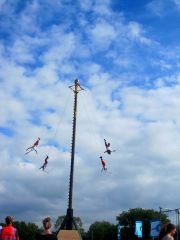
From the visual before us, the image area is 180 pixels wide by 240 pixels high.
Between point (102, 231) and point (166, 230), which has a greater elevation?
point (102, 231)

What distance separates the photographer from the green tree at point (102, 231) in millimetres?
121062

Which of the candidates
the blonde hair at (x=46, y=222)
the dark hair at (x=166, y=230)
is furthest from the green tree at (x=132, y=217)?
the dark hair at (x=166, y=230)

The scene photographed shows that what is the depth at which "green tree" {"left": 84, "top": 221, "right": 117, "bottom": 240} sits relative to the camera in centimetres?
12106

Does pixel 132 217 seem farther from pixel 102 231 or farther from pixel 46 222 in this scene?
pixel 46 222

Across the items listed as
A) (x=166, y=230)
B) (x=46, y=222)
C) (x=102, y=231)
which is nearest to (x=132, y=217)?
(x=102, y=231)

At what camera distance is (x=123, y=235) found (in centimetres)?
10925

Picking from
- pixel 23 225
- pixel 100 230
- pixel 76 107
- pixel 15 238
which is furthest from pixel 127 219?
pixel 15 238

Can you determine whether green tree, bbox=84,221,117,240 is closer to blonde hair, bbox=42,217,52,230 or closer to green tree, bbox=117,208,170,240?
green tree, bbox=117,208,170,240

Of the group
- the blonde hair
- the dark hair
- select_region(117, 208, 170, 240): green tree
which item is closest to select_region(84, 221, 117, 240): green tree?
select_region(117, 208, 170, 240): green tree

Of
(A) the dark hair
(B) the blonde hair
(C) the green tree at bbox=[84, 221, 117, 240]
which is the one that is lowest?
(A) the dark hair

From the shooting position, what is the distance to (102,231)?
12800 cm

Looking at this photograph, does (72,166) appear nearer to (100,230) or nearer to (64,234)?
(64,234)

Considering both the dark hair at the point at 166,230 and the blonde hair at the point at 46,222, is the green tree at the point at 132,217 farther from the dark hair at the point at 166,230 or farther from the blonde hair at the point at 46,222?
the dark hair at the point at 166,230

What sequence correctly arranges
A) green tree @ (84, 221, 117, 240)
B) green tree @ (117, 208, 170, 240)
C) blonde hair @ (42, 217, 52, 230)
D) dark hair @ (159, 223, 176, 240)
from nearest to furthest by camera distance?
dark hair @ (159, 223, 176, 240), blonde hair @ (42, 217, 52, 230), green tree @ (117, 208, 170, 240), green tree @ (84, 221, 117, 240)
